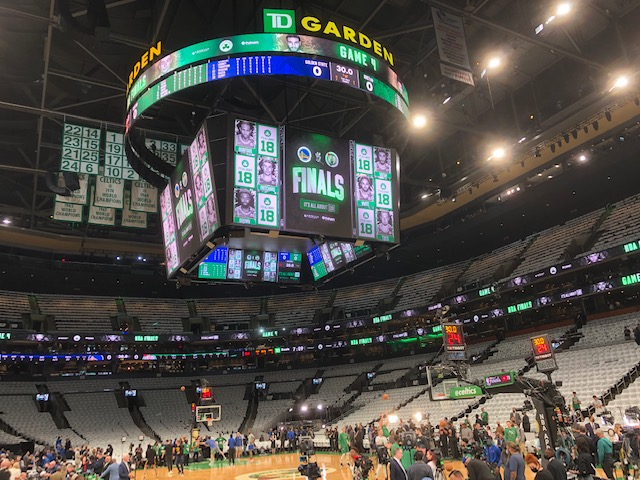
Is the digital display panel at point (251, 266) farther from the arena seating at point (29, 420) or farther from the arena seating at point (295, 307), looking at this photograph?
the arena seating at point (295, 307)

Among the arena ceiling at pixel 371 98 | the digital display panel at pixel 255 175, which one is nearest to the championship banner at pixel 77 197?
the arena ceiling at pixel 371 98

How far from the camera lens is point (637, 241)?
941 inches

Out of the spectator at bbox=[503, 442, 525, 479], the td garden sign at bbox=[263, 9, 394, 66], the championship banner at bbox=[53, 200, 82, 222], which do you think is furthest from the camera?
the championship banner at bbox=[53, 200, 82, 222]

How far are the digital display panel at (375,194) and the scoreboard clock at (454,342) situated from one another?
133 inches

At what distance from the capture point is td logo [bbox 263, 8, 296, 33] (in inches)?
452

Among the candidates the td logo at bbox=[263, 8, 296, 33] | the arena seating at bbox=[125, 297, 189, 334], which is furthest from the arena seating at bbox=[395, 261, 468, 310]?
the td logo at bbox=[263, 8, 296, 33]

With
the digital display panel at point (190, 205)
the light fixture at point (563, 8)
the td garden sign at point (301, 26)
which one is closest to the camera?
the td garden sign at point (301, 26)

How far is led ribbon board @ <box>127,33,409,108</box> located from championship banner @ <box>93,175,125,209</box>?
250 inches

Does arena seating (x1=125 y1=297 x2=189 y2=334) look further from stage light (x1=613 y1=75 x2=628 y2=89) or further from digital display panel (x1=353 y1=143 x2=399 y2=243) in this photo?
stage light (x1=613 y1=75 x2=628 y2=89)

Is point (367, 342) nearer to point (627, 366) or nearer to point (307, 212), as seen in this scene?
point (627, 366)

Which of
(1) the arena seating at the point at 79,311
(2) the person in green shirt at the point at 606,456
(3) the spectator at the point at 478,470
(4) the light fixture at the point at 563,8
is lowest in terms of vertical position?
(2) the person in green shirt at the point at 606,456

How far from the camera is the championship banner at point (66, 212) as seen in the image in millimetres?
18828

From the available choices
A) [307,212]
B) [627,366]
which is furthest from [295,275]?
[627,366]

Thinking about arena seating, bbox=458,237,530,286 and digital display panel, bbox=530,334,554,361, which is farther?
arena seating, bbox=458,237,530,286
